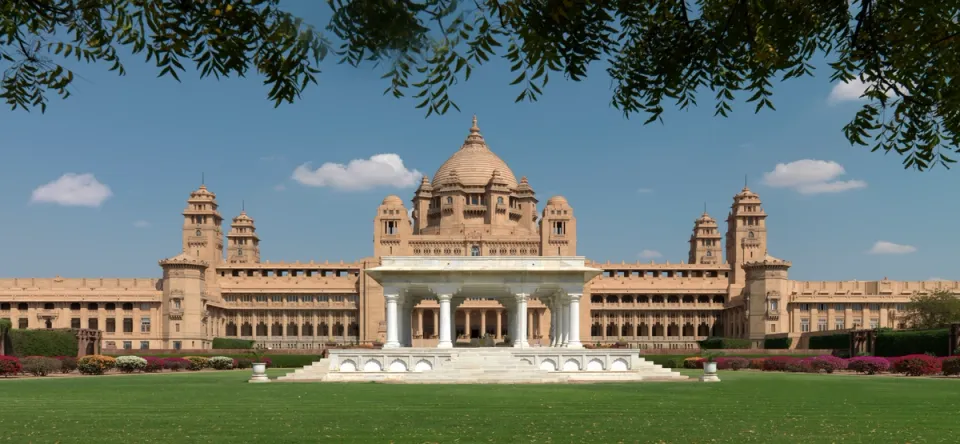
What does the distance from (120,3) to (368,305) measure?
9636 centimetres

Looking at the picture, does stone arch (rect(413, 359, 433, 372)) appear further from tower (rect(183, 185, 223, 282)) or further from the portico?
tower (rect(183, 185, 223, 282))

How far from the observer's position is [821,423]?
18.1 metres

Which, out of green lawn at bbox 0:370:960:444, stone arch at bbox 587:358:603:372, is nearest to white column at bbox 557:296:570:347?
stone arch at bbox 587:358:603:372

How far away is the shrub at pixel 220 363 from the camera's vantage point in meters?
57.2

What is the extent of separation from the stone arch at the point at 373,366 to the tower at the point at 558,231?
65.6 m

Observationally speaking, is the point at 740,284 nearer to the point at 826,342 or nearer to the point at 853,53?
the point at 826,342

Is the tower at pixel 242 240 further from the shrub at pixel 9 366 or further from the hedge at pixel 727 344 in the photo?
the shrub at pixel 9 366

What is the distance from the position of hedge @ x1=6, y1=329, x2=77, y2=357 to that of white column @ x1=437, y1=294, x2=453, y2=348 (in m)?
26.6

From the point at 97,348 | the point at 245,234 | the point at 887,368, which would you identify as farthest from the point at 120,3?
the point at 245,234

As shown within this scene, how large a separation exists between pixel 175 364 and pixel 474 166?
6718cm

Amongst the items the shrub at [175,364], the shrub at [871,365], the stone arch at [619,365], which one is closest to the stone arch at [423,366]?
the stone arch at [619,365]

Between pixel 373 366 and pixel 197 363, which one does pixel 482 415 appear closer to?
pixel 373 366

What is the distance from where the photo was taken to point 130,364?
163 feet

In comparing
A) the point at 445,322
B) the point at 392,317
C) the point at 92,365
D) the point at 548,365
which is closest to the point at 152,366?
the point at 92,365
